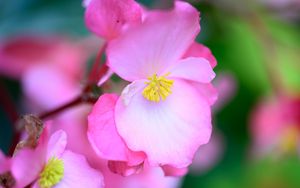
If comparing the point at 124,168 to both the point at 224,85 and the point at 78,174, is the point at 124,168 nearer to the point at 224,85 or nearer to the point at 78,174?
the point at 78,174

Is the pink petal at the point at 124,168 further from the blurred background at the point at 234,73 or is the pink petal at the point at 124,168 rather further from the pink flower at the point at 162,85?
the blurred background at the point at 234,73

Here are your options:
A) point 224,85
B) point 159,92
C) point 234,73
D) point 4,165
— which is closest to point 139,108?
point 159,92

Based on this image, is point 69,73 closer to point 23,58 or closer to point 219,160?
point 23,58

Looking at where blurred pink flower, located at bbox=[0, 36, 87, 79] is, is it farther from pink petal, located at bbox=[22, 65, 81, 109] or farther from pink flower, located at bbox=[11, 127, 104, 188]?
pink flower, located at bbox=[11, 127, 104, 188]

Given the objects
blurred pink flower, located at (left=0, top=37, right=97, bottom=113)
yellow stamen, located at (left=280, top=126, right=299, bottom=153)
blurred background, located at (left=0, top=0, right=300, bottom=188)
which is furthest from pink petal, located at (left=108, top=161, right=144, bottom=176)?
yellow stamen, located at (left=280, top=126, right=299, bottom=153)

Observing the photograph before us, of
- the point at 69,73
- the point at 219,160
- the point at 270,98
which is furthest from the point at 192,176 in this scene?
the point at 69,73
